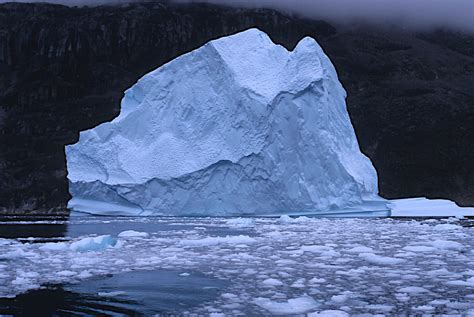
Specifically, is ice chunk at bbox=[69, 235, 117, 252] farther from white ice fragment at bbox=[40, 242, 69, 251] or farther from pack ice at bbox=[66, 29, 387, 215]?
pack ice at bbox=[66, 29, 387, 215]

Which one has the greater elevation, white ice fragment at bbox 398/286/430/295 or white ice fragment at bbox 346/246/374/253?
white ice fragment at bbox 398/286/430/295

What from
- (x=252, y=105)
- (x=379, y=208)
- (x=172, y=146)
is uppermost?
(x=252, y=105)

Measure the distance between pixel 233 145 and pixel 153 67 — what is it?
54.0m

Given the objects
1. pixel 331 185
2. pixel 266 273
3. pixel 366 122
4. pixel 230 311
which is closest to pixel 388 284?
pixel 266 273

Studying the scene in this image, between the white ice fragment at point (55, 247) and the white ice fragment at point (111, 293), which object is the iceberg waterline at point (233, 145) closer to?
the white ice fragment at point (55, 247)

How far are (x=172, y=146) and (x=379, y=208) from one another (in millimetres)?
Answer: 9107

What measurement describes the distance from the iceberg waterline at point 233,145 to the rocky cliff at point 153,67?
79.8 feet

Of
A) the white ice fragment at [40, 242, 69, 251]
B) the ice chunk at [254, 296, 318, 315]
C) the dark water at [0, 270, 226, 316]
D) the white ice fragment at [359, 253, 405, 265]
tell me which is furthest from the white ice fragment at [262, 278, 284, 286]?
the white ice fragment at [40, 242, 69, 251]

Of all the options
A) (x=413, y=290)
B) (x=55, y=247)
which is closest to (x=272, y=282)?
(x=413, y=290)

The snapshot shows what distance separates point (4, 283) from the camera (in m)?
5.87

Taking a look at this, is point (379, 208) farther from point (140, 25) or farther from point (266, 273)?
point (140, 25)

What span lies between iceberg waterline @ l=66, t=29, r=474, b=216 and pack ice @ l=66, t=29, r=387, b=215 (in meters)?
0.04

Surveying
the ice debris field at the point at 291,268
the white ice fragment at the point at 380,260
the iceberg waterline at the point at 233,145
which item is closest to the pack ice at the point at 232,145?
the iceberg waterline at the point at 233,145

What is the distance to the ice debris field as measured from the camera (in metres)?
4.83
